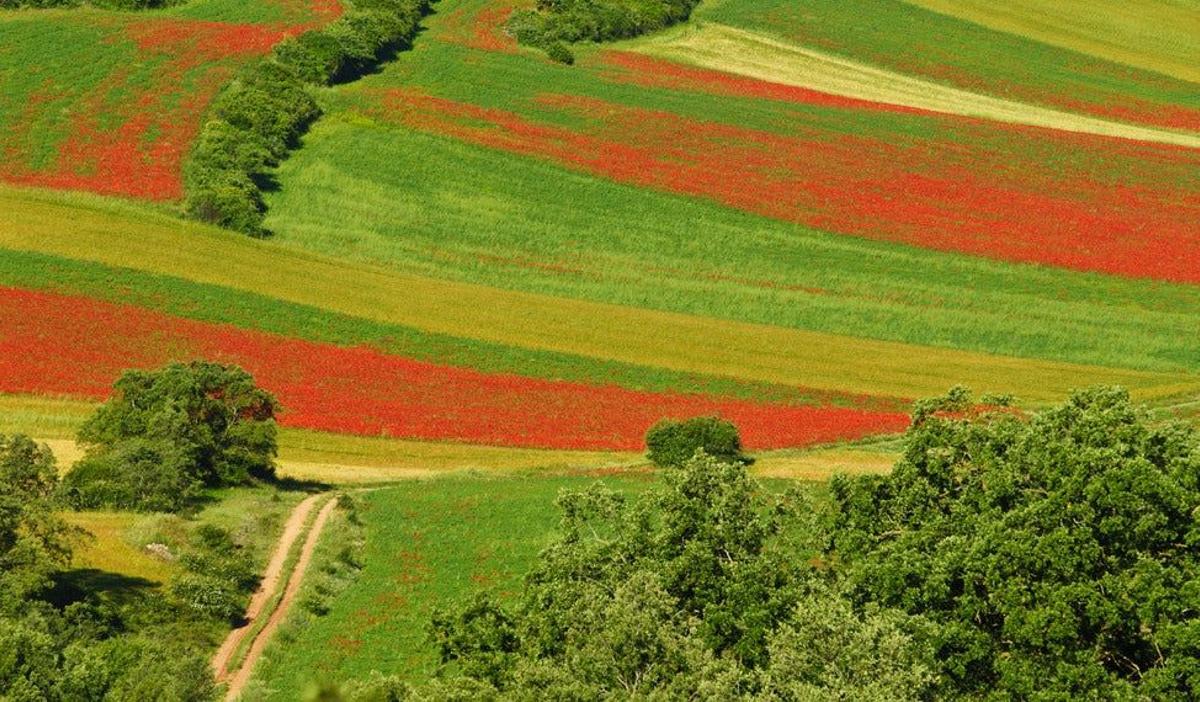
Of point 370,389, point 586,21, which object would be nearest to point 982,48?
point 586,21

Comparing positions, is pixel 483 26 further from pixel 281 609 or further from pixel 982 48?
pixel 281 609

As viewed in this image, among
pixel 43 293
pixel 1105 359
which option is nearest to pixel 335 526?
pixel 43 293

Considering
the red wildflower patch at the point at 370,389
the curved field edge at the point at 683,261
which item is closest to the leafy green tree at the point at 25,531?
the red wildflower patch at the point at 370,389

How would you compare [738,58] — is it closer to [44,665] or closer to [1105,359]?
[1105,359]

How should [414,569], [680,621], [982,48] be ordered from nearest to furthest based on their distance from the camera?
[680,621], [414,569], [982,48]

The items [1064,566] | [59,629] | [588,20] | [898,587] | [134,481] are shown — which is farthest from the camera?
[588,20]

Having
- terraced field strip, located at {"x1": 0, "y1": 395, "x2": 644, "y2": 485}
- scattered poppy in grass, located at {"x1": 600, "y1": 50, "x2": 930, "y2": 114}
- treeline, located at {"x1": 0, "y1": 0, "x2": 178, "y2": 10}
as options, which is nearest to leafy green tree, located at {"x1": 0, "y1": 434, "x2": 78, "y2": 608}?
terraced field strip, located at {"x1": 0, "y1": 395, "x2": 644, "y2": 485}

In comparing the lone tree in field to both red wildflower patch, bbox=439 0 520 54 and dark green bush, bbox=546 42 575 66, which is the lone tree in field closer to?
dark green bush, bbox=546 42 575 66

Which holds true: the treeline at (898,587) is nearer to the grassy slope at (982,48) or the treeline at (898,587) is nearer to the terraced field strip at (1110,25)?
the grassy slope at (982,48)
